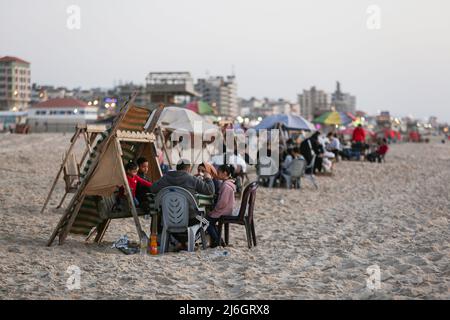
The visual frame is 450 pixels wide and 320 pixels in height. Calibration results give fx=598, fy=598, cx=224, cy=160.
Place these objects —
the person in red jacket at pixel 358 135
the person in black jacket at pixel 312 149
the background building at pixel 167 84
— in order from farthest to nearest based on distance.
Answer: the background building at pixel 167 84 → the person in red jacket at pixel 358 135 → the person in black jacket at pixel 312 149

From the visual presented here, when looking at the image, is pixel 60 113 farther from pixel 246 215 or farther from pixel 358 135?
pixel 246 215

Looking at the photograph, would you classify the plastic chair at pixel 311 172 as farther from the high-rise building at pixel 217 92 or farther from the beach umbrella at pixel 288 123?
the high-rise building at pixel 217 92

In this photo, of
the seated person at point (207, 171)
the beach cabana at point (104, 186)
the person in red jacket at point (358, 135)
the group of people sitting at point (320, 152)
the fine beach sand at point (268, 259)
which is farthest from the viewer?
the person in red jacket at point (358, 135)

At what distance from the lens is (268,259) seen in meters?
6.39

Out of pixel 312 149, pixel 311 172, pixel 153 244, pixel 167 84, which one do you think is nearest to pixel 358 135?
pixel 312 149

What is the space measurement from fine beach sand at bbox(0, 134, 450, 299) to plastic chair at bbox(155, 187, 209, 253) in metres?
0.21

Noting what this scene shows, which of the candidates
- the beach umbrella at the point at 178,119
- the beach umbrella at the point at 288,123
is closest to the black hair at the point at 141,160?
the beach umbrella at the point at 178,119

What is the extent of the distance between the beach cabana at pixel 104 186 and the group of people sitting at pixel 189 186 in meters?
0.22

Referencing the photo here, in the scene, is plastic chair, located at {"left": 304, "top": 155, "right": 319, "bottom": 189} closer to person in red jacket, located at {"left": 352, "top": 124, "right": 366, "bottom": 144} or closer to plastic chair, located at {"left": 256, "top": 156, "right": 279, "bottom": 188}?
plastic chair, located at {"left": 256, "top": 156, "right": 279, "bottom": 188}

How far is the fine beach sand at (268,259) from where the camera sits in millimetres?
5008

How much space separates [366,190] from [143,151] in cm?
819

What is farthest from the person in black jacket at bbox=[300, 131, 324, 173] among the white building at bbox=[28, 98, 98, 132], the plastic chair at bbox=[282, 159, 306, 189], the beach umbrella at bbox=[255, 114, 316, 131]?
the white building at bbox=[28, 98, 98, 132]
